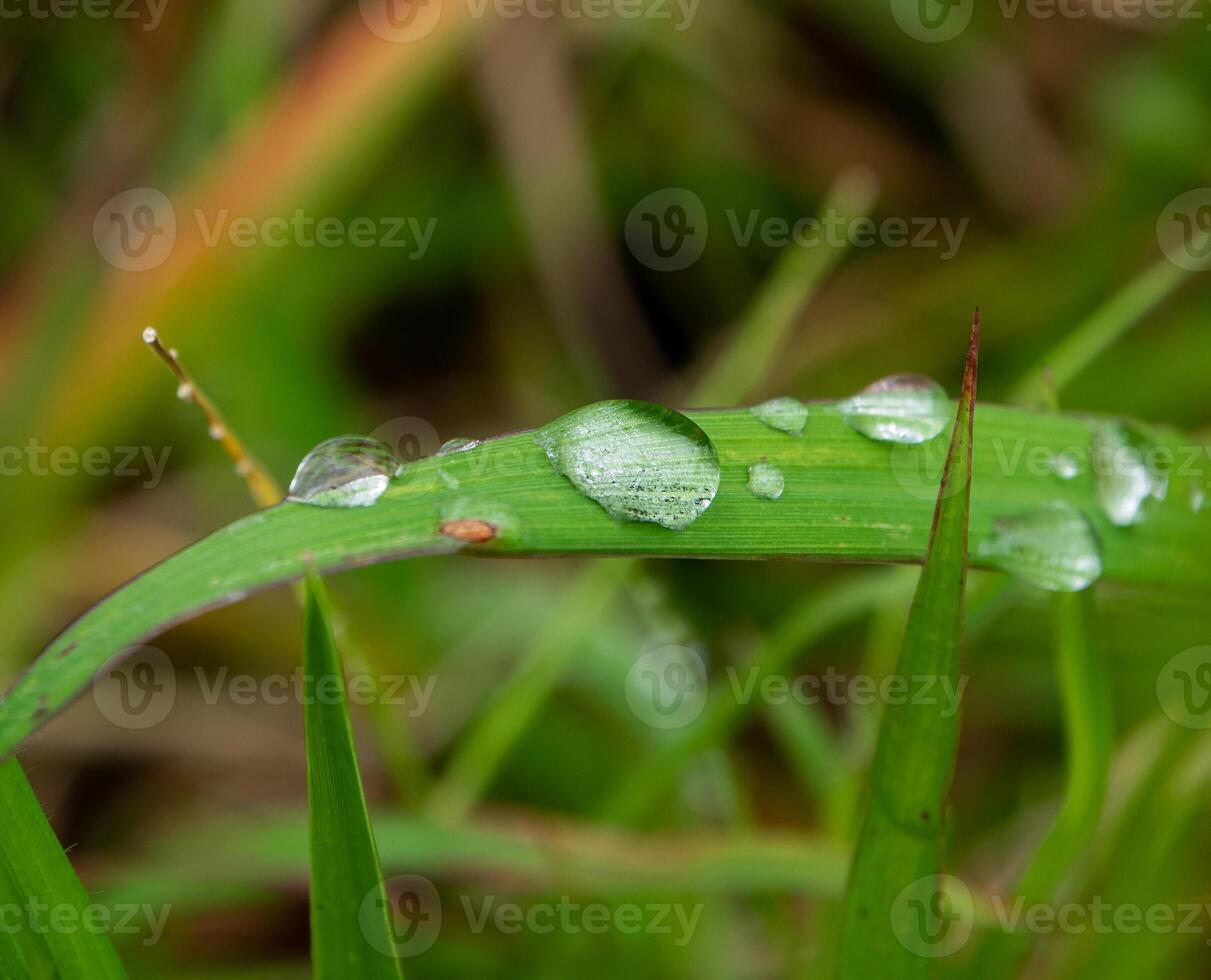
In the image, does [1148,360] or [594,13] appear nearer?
[1148,360]

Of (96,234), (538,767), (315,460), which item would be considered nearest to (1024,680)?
(538,767)

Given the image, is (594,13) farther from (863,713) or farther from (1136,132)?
(863,713)

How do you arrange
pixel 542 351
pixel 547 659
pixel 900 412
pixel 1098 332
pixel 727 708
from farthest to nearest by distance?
pixel 542 351 → pixel 547 659 → pixel 1098 332 → pixel 727 708 → pixel 900 412

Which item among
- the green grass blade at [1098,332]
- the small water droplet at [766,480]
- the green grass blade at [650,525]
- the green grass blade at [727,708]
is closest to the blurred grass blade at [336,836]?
the green grass blade at [650,525]

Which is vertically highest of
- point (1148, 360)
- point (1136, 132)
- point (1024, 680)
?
point (1136, 132)

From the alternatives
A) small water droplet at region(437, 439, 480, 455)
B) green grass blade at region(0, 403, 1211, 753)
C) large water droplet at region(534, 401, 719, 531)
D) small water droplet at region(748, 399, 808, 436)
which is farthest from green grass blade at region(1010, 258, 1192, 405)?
small water droplet at region(437, 439, 480, 455)

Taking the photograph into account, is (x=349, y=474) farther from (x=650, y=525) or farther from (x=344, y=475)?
(x=650, y=525)

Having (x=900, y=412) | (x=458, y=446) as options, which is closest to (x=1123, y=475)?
(x=900, y=412)

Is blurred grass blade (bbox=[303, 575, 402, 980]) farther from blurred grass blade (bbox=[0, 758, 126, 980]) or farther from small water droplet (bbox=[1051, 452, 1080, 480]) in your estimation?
small water droplet (bbox=[1051, 452, 1080, 480])
